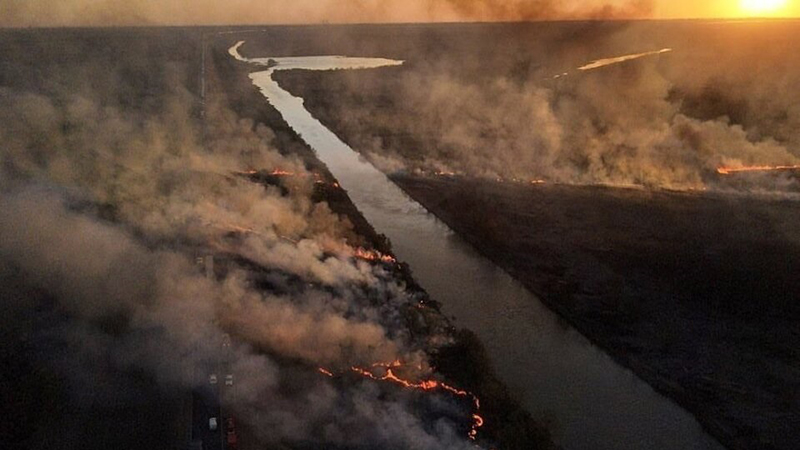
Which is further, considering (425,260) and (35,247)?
(425,260)

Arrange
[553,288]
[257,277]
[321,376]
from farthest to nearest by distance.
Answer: [553,288]
[257,277]
[321,376]

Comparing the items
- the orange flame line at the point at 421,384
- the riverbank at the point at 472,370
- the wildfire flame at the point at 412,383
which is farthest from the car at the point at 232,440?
the riverbank at the point at 472,370

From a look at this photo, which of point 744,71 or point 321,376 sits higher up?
point 744,71

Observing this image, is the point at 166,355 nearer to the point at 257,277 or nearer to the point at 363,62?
the point at 257,277

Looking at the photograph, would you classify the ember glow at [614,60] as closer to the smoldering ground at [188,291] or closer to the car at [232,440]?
the smoldering ground at [188,291]

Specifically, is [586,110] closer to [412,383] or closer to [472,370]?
[472,370]

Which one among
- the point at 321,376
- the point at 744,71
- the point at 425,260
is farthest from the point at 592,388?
the point at 744,71
